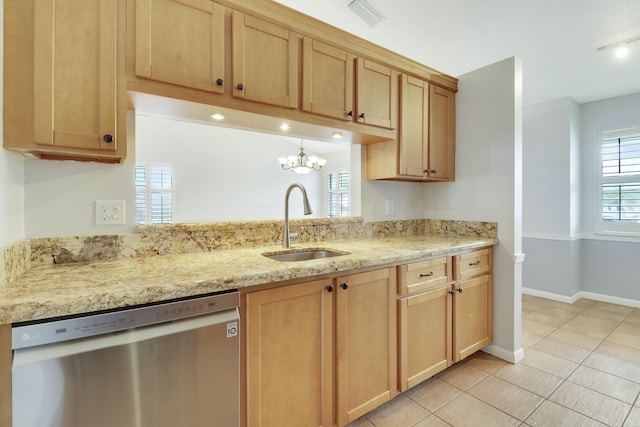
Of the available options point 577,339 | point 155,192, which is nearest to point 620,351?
point 577,339

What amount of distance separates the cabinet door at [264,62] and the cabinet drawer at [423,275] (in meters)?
1.17

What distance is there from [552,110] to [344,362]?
4093 millimetres

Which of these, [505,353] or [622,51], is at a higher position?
[622,51]

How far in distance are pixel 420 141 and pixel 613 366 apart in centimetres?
221

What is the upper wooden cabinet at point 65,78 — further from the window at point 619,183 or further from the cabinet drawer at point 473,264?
the window at point 619,183

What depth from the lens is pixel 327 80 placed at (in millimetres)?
1802

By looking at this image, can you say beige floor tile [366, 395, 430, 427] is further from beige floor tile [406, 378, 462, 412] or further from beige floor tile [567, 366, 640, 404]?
beige floor tile [567, 366, 640, 404]

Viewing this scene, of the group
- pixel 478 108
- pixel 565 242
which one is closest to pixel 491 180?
pixel 478 108

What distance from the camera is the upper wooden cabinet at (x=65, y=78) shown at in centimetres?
109

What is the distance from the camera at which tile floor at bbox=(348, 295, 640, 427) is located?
1662 millimetres

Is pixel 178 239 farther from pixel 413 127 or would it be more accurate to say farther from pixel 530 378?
pixel 530 378

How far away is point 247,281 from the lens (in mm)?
1151

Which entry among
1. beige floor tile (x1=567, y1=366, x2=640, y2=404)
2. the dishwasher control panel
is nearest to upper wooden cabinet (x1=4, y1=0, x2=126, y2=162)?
the dishwasher control panel

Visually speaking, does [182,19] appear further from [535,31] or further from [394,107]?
[535,31]
